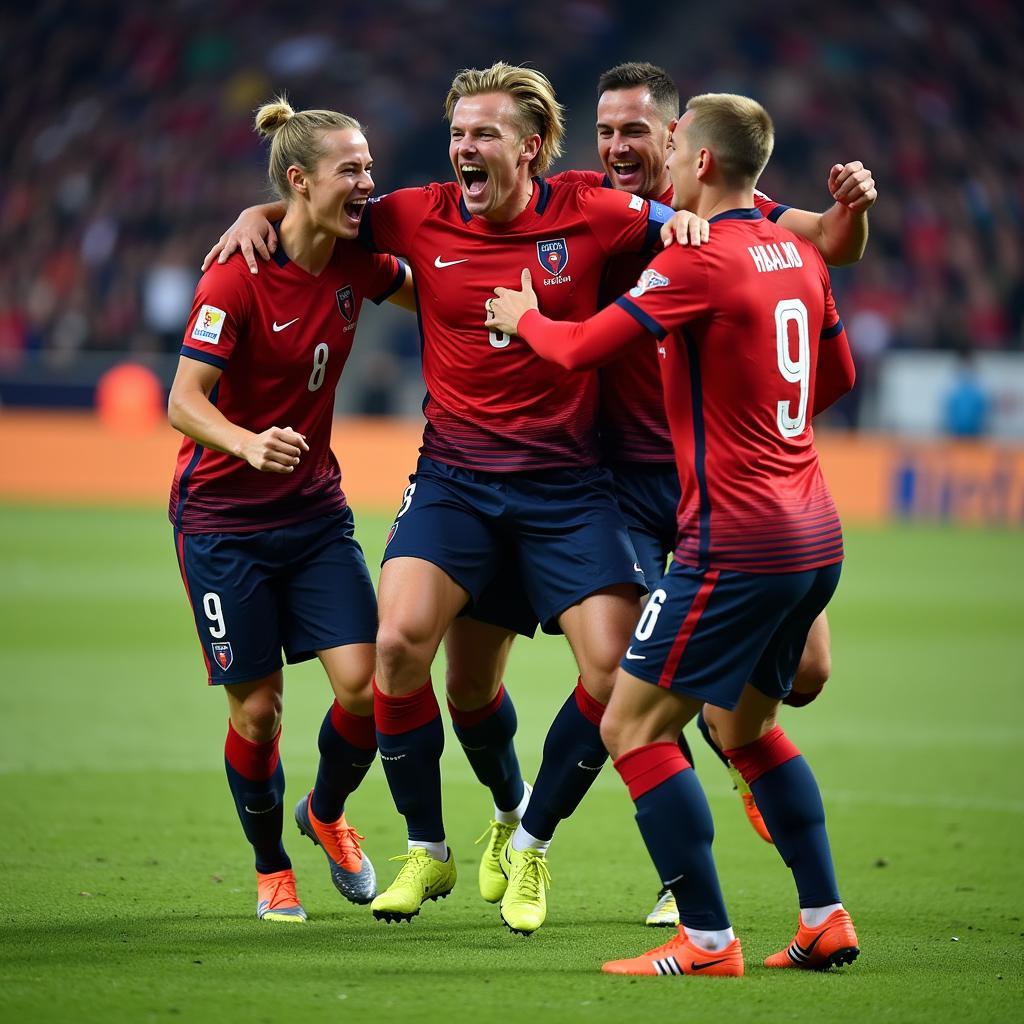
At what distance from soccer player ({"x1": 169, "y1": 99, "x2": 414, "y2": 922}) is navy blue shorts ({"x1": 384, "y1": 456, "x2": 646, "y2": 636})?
37 centimetres

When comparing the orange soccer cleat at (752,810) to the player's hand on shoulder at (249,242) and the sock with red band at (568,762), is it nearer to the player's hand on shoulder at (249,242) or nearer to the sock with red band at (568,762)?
the sock with red band at (568,762)

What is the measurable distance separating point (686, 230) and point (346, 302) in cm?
146

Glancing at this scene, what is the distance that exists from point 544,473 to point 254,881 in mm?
1862

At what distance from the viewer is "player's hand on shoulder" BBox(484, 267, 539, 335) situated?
15.7 ft

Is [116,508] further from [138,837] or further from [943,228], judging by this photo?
[138,837]

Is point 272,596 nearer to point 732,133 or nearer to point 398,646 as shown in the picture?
point 398,646

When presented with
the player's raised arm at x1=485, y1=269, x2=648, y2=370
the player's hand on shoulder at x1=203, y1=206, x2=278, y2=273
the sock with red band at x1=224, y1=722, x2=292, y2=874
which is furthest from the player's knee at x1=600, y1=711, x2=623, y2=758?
the player's hand on shoulder at x1=203, y1=206, x2=278, y2=273

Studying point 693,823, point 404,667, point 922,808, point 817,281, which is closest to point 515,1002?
point 693,823

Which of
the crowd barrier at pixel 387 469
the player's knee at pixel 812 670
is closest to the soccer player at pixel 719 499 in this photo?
the player's knee at pixel 812 670

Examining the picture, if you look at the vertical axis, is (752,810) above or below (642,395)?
below

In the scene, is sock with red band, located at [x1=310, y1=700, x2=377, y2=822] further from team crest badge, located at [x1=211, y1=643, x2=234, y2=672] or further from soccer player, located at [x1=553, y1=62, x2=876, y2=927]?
soccer player, located at [x1=553, y1=62, x2=876, y2=927]

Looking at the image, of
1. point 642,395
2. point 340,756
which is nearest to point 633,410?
point 642,395

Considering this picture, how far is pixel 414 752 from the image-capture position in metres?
5.09

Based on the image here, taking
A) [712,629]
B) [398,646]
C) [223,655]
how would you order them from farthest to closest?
1. [223,655]
2. [398,646]
3. [712,629]
